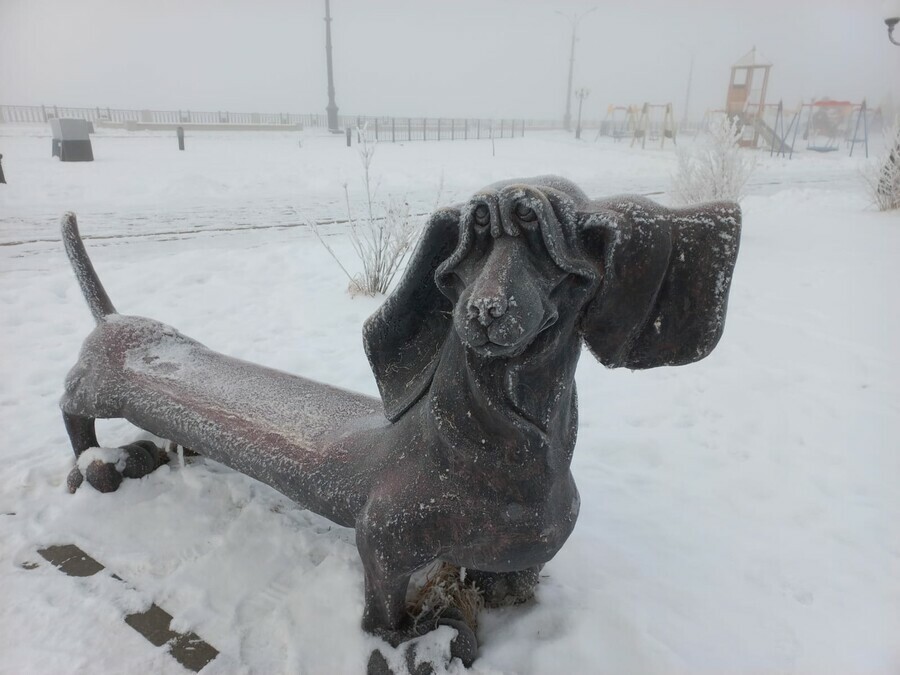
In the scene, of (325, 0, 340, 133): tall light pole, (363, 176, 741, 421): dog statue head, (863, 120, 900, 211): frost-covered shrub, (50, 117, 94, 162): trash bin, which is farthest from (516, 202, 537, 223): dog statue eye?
(325, 0, 340, 133): tall light pole

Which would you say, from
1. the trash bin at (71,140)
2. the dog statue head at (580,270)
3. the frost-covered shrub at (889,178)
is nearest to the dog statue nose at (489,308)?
the dog statue head at (580,270)

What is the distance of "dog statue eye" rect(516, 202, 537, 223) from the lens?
1.00 metres

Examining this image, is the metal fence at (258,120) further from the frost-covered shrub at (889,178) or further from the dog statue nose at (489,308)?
the dog statue nose at (489,308)

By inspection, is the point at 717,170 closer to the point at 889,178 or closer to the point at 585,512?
the point at 889,178

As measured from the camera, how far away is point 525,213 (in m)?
1.01

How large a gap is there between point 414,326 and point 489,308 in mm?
443

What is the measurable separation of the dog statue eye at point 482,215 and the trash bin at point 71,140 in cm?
1256

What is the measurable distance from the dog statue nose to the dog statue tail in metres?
1.78

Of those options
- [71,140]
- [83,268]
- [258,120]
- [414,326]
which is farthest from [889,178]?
[258,120]

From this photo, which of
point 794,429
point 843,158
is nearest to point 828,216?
point 794,429

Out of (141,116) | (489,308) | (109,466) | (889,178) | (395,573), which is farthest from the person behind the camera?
(141,116)

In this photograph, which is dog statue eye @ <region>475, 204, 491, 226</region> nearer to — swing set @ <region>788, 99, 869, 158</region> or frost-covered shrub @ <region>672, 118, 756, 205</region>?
frost-covered shrub @ <region>672, 118, 756, 205</region>

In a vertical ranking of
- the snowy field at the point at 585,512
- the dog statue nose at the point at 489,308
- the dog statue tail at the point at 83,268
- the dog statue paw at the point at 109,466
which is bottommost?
the snowy field at the point at 585,512

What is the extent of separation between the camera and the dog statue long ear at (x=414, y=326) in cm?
119
